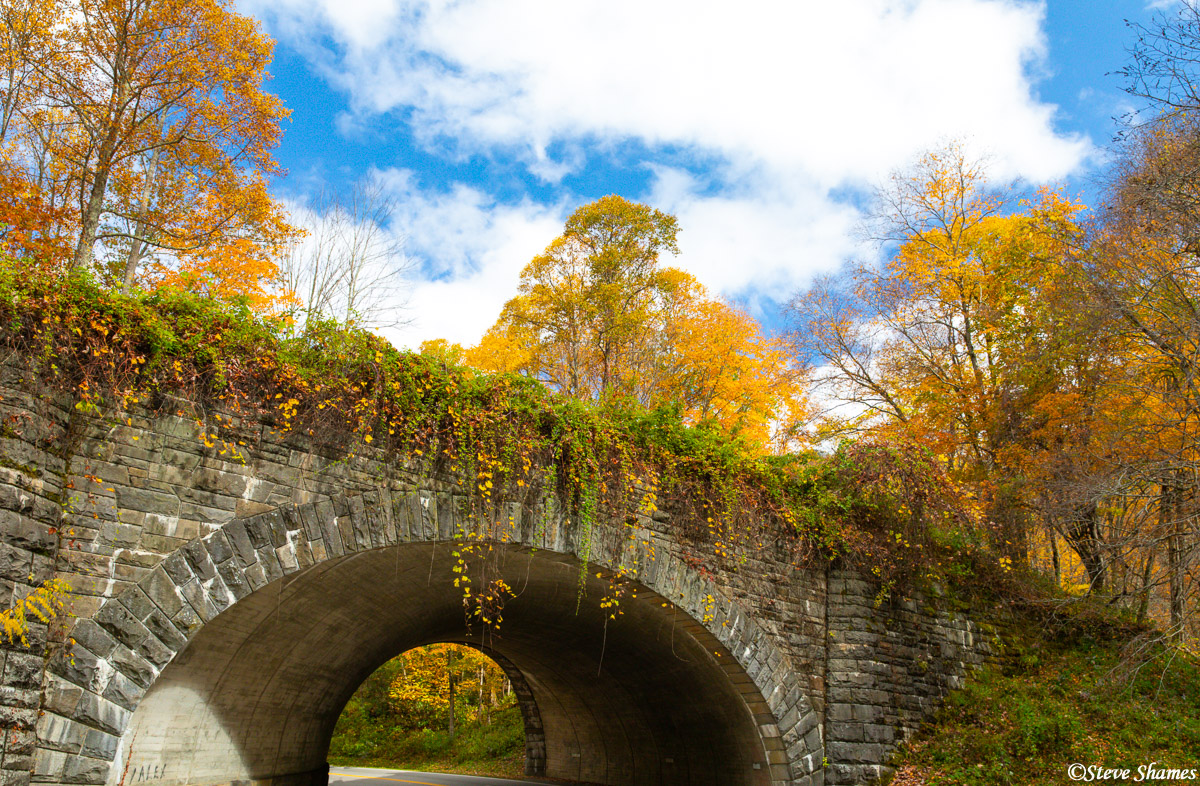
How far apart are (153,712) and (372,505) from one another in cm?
362

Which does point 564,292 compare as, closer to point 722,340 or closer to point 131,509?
point 722,340

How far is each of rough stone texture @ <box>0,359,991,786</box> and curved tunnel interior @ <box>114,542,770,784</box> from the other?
4cm

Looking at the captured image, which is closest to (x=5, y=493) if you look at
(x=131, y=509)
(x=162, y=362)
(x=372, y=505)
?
(x=131, y=509)

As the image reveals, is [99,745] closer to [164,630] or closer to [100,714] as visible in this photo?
[100,714]

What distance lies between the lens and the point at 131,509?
19.6ft

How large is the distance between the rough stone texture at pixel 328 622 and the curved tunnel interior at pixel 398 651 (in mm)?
43

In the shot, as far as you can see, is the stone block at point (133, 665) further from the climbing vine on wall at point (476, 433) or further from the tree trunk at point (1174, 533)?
the tree trunk at point (1174, 533)

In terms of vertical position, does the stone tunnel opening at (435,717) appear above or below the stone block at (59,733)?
below

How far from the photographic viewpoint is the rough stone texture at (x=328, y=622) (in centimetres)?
555

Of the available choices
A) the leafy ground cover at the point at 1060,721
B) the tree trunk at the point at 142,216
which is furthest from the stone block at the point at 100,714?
the leafy ground cover at the point at 1060,721

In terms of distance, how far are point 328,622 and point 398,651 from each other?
3.55 meters

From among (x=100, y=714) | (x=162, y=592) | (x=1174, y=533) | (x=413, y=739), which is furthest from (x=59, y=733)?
(x=413, y=739)

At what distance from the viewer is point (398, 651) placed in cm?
1254

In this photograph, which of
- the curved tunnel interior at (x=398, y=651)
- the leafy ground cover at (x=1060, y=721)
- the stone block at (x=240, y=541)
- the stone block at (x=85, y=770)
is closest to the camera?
the stone block at (x=85, y=770)
